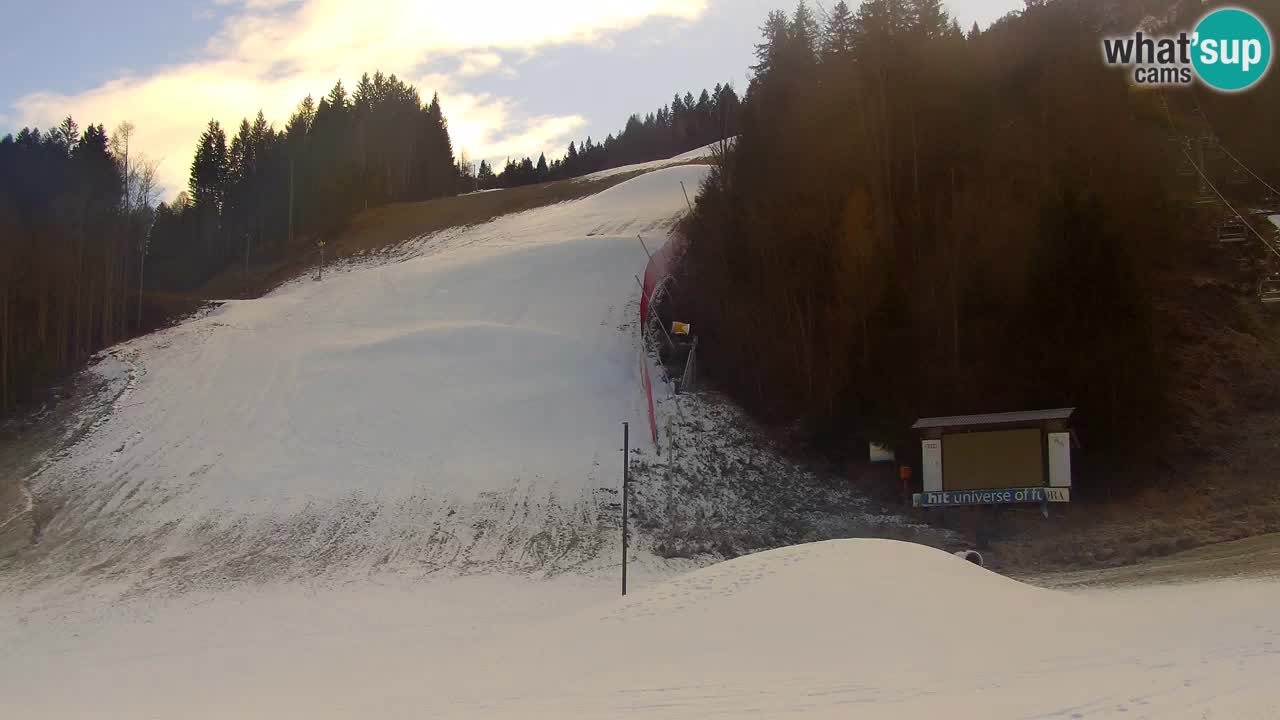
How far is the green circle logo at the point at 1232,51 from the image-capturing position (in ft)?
122

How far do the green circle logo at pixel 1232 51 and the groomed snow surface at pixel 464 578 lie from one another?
969 inches

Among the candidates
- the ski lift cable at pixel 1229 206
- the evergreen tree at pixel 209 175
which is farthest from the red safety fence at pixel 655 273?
the evergreen tree at pixel 209 175

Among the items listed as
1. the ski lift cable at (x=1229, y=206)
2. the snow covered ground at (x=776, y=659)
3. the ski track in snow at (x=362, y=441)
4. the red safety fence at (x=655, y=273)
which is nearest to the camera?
the snow covered ground at (x=776, y=659)

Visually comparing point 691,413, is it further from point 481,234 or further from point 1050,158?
point 481,234

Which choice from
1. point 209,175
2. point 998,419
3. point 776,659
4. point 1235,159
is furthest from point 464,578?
point 209,175

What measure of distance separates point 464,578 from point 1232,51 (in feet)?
123

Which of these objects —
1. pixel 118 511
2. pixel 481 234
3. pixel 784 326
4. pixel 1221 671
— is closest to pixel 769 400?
pixel 784 326

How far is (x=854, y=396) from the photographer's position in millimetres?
29719

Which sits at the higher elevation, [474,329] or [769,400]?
[474,329]

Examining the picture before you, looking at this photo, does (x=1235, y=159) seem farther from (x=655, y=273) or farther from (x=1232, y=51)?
(x=655, y=273)

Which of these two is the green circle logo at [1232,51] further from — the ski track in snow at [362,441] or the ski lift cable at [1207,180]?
the ski track in snow at [362,441]

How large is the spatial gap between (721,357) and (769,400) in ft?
9.34

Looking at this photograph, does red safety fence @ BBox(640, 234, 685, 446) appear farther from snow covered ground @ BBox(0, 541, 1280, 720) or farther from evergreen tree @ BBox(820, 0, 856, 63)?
snow covered ground @ BBox(0, 541, 1280, 720)

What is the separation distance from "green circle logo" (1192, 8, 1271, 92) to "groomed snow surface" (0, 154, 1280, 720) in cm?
2461
